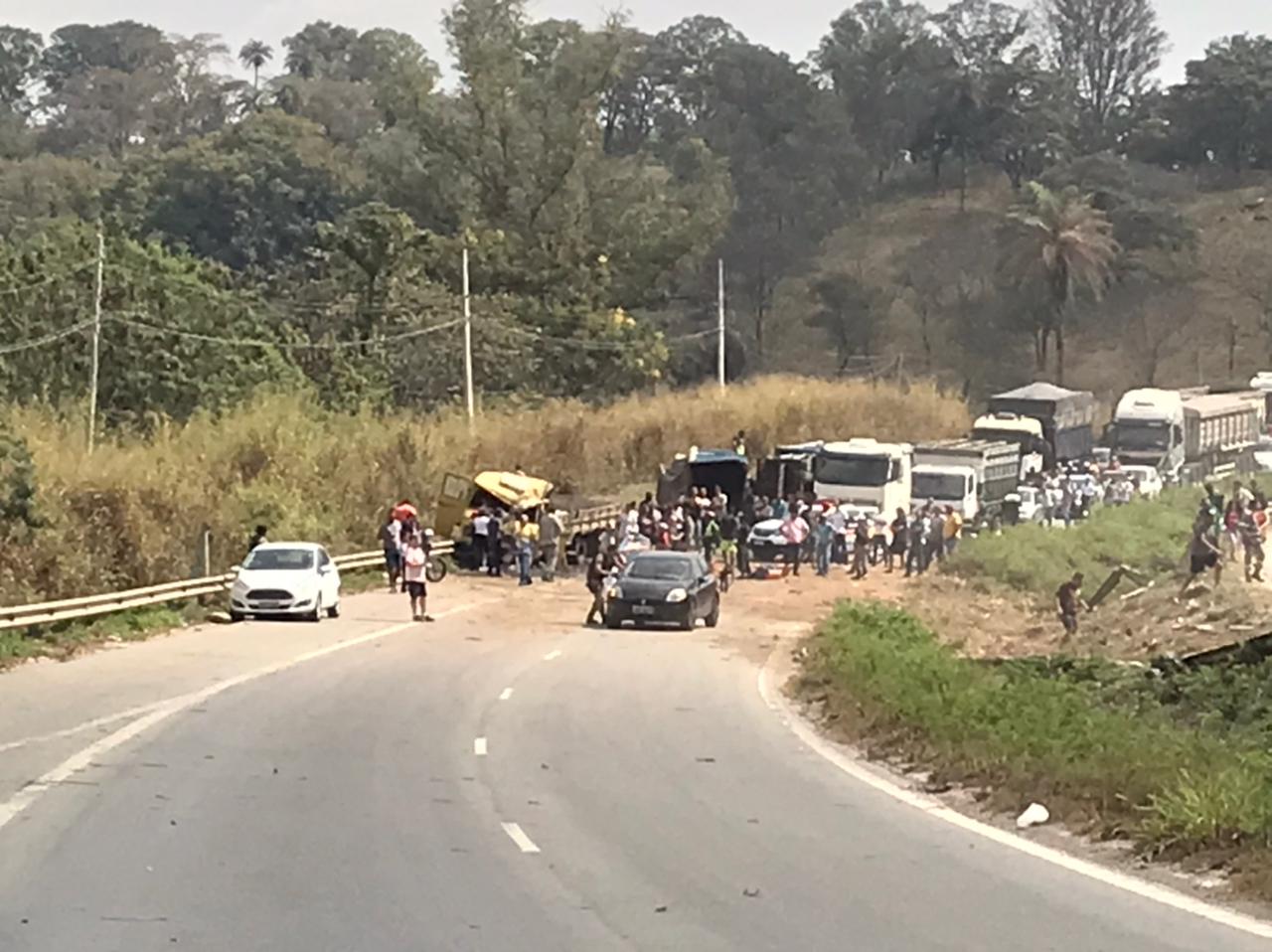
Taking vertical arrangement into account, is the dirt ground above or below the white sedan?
below

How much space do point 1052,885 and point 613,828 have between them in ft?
11.5

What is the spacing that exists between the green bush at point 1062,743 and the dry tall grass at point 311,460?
1637 cm

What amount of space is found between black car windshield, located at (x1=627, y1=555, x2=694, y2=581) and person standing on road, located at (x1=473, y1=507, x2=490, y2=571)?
10.7 meters

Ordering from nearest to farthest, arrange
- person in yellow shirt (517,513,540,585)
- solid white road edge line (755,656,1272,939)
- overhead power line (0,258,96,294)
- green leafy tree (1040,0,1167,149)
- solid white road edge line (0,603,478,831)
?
1. solid white road edge line (755,656,1272,939)
2. solid white road edge line (0,603,478,831)
3. person in yellow shirt (517,513,540,585)
4. overhead power line (0,258,96,294)
5. green leafy tree (1040,0,1167,149)

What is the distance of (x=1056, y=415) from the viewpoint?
72500 mm

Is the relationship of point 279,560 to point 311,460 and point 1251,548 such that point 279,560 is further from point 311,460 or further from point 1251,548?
point 1251,548

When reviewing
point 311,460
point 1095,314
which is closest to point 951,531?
point 311,460

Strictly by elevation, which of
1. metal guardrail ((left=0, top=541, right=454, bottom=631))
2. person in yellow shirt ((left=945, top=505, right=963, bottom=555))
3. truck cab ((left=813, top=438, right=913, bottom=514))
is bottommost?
person in yellow shirt ((left=945, top=505, right=963, bottom=555))

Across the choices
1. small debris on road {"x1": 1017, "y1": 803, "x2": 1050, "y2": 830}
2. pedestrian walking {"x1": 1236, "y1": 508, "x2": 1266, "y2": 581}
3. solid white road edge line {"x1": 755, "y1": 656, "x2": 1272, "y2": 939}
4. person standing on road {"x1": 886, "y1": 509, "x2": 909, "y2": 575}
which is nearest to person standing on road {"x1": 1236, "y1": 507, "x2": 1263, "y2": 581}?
pedestrian walking {"x1": 1236, "y1": 508, "x2": 1266, "y2": 581}

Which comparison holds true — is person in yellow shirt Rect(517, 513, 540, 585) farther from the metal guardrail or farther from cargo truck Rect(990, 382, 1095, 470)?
cargo truck Rect(990, 382, 1095, 470)

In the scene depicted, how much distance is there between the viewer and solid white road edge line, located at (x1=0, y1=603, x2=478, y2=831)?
49.0ft

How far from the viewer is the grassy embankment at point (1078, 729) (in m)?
12.6

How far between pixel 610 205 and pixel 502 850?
258 ft

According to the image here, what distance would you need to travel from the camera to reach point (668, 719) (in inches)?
883
